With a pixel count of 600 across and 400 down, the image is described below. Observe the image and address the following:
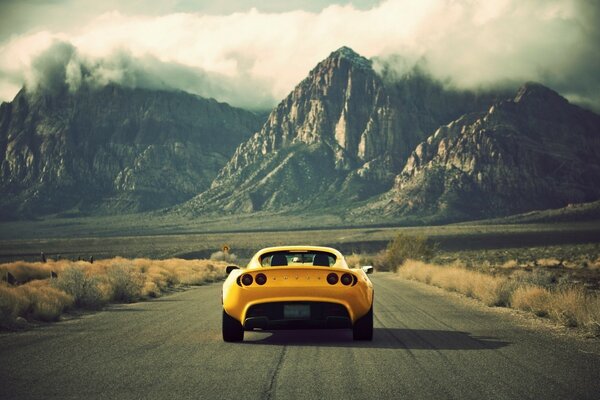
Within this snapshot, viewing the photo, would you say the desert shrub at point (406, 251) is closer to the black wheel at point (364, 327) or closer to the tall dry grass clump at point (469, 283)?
the tall dry grass clump at point (469, 283)

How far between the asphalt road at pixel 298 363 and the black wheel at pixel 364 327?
0.21m

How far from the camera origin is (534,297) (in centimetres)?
1748

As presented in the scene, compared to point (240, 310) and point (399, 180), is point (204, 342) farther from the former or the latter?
point (399, 180)

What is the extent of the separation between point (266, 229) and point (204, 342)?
150 m

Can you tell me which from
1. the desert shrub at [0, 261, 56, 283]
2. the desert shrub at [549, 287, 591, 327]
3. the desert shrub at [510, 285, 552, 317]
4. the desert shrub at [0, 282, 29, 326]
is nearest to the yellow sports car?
the desert shrub at [549, 287, 591, 327]

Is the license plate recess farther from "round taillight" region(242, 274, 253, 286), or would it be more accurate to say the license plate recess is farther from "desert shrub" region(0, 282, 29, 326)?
"desert shrub" region(0, 282, 29, 326)

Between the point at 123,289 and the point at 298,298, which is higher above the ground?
the point at 298,298

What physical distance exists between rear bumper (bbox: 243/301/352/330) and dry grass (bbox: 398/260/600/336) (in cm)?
459

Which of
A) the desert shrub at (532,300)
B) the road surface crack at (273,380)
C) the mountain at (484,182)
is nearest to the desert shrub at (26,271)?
the desert shrub at (532,300)

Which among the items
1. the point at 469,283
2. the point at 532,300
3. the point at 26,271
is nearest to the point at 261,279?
the point at 532,300

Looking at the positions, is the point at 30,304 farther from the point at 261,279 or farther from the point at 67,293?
the point at 261,279

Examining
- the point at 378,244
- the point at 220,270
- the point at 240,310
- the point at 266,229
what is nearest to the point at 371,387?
the point at 240,310

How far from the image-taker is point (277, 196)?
19262 centimetres

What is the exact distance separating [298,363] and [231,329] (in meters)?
2.18
